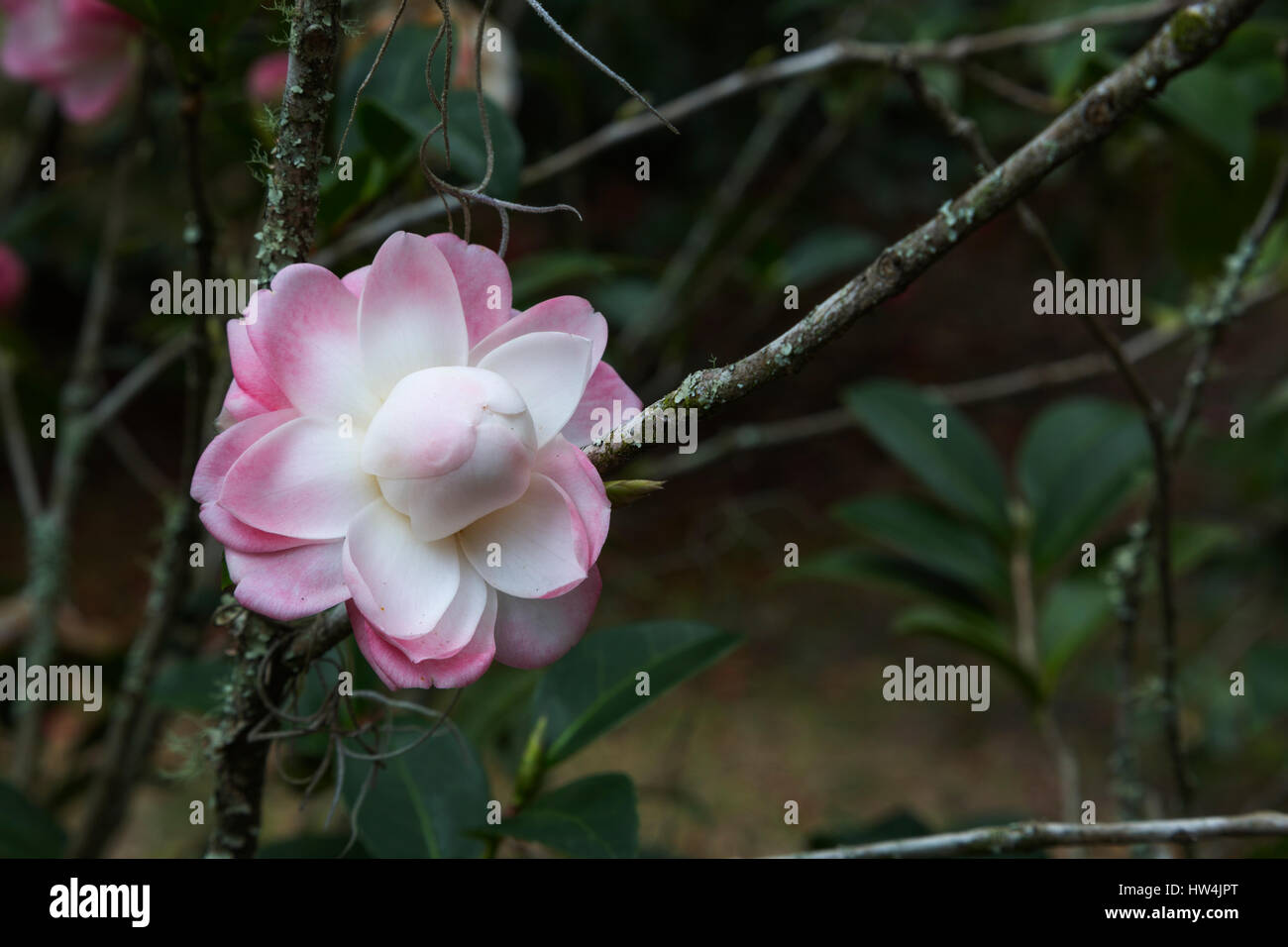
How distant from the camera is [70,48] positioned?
2.56 feet

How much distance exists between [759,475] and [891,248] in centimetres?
228

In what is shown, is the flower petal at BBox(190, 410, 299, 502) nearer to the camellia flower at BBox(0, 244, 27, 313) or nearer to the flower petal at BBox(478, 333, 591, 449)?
the flower petal at BBox(478, 333, 591, 449)

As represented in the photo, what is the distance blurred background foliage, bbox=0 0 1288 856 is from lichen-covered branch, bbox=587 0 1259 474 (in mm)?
210

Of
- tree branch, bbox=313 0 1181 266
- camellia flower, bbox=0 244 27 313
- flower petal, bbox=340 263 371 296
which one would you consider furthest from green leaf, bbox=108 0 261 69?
camellia flower, bbox=0 244 27 313

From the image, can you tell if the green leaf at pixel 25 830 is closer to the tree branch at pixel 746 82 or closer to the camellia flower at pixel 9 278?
the tree branch at pixel 746 82

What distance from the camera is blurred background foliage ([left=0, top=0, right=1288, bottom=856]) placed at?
1.98ft

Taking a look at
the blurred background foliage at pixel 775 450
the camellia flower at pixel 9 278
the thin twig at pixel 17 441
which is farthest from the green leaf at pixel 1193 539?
the camellia flower at pixel 9 278

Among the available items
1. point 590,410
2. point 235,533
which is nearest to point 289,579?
point 235,533

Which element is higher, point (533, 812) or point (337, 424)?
point (337, 424)

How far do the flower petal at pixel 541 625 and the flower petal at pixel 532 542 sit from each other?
1cm

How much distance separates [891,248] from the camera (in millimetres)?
344

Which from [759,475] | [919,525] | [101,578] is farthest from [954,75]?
[101,578]

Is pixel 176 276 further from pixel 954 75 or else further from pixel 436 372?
pixel 954 75
